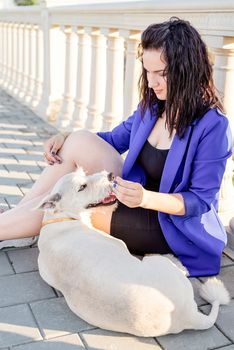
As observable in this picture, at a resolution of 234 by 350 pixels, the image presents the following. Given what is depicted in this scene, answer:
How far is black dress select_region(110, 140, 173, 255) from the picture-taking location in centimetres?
303

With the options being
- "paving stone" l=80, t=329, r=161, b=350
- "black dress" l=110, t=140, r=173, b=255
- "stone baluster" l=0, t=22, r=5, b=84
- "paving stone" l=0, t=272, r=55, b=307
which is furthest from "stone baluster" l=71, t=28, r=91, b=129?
"stone baluster" l=0, t=22, r=5, b=84

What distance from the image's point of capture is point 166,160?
2922 millimetres

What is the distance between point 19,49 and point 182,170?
7.53m

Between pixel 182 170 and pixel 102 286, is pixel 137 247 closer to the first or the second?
pixel 182 170

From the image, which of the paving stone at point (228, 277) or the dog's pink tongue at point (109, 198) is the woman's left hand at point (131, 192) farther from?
the paving stone at point (228, 277)

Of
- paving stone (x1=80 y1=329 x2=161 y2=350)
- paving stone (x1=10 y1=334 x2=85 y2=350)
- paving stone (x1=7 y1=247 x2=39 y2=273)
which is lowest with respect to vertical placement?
paving stone (x1=7 y1=247 x2=39 y2=273)

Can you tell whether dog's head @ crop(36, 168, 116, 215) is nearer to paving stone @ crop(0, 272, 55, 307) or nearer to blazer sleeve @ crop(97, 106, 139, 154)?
paving stone @ crop(0, 272, 55, 307)

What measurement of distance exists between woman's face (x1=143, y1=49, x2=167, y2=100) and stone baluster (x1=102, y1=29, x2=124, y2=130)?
256 cm

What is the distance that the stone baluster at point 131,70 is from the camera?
15.3 ft

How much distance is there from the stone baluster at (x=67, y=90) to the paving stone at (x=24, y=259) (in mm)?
3555

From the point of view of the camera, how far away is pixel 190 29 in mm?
2705

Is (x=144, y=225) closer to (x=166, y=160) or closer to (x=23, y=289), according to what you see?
(x=166, y=160)

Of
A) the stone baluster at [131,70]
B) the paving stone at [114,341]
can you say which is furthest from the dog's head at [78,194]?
the stone baluster at [131,70]

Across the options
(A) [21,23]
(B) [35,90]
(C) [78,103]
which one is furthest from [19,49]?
(C) [78,103]
